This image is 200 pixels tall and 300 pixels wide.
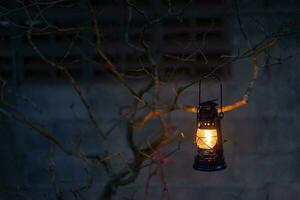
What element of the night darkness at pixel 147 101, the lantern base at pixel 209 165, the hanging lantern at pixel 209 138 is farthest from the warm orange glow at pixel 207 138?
the night darkness at pixel 147 101

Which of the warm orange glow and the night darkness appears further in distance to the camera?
the night darkness

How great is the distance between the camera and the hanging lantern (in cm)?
432

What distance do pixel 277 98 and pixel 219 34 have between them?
1.05m

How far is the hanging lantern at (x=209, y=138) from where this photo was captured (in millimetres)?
4316

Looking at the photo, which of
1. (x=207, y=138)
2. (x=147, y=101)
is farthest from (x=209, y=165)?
(x=147, y=101)

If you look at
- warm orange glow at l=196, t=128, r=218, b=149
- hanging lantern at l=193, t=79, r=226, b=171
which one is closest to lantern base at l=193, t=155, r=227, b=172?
hanging lantern at l=193, t=79, r=226, b=171

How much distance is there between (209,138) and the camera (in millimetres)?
4418

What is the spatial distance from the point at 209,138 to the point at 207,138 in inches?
0.7

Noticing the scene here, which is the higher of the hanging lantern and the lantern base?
the hanging lantern

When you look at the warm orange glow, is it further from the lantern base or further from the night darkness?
the night darkness

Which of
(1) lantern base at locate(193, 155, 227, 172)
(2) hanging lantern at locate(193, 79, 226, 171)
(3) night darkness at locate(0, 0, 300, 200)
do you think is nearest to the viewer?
(2) hanging lantern at locate(193, 79, 226, 171)

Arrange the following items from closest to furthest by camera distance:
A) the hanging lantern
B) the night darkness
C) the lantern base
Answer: the hanging lantern, the lantern base, the night darkness

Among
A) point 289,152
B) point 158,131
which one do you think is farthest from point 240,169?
point 158,131

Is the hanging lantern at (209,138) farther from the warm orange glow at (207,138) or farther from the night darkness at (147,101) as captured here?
the night darkness at (147,101)
